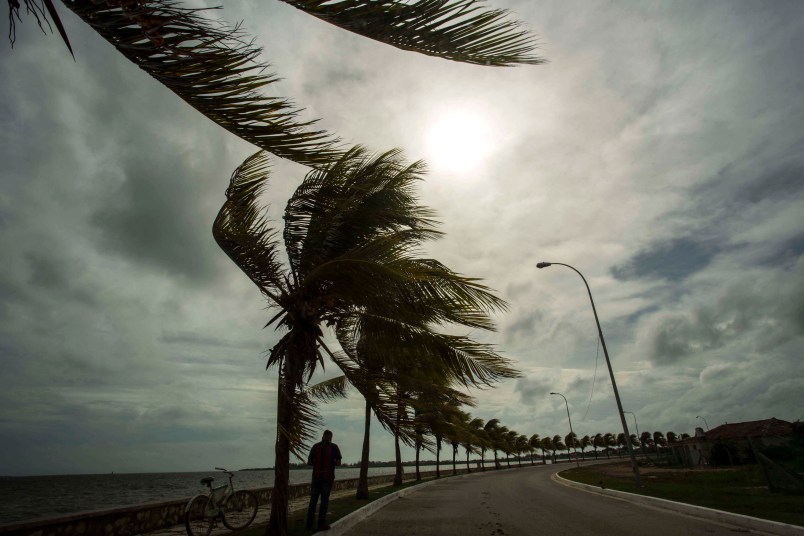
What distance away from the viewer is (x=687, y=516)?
980 centimetres

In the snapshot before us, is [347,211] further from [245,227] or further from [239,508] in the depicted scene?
[239,508]

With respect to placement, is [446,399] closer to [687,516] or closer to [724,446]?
[687,516]

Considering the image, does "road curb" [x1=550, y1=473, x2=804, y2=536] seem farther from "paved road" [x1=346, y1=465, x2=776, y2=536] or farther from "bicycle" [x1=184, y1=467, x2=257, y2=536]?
"bicycle" [x1=184, y1=467, x2=257, y2=536]

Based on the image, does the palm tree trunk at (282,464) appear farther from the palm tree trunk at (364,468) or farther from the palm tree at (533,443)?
the palm tree at (533,443)

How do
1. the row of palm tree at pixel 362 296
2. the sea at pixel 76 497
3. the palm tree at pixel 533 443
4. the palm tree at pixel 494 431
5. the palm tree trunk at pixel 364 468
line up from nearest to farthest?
the row of palm tree at pixel 362 296 < the palm tree trunk at pixel 364 468 < the sea at pixel 76 497 < the palm tree at pixel 494 431 < the palm tree at pixel 533 443

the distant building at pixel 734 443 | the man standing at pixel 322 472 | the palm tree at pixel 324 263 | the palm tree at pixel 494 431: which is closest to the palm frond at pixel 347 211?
the palm tree at pixel 324 263

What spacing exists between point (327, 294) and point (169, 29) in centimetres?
545

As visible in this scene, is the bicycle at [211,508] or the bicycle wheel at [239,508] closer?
the bicycle at [211,508]

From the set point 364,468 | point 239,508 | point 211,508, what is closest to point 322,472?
point 211,508

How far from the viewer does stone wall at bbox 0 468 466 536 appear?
7.17 meters

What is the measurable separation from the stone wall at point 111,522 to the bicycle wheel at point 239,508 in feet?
4.94

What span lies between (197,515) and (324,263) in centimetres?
577

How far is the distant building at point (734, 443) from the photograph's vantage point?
111ft

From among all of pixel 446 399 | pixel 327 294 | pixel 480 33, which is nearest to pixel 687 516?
pixel 446 399
